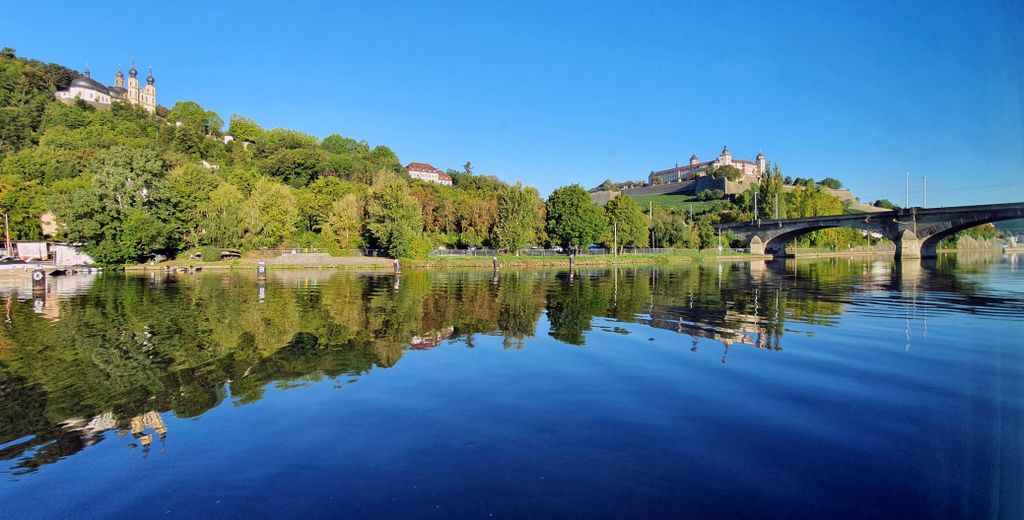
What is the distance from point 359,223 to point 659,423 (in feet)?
244

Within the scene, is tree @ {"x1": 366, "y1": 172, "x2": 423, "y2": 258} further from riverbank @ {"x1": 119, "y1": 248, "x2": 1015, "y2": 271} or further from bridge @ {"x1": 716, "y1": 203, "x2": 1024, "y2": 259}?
bridge @ {"x1": 716, "y1": 203, "x2": 1024, "y2": 259}

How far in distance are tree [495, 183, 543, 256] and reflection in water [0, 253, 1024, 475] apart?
44.6 metres

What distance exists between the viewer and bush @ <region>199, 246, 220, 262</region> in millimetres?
69062

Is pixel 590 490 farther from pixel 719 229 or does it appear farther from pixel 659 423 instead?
pixel 719 229

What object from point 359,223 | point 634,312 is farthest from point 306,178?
point 634,312

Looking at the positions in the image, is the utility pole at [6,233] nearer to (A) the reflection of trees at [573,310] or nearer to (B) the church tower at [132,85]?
(A) the reflection of trees at [573,310]

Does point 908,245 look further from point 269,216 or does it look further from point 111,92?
point 111,92

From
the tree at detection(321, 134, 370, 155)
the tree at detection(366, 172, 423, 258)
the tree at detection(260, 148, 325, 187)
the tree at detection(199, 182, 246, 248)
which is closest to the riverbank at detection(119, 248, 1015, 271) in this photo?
the tree at detection(366, 172, 423, 258)

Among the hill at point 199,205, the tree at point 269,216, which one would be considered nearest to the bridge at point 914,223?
the hill at point 199,205

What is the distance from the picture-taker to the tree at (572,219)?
8688 centimetres

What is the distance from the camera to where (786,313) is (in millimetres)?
23078

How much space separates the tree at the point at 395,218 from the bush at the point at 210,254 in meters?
18.6

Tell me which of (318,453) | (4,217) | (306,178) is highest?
(306,178)

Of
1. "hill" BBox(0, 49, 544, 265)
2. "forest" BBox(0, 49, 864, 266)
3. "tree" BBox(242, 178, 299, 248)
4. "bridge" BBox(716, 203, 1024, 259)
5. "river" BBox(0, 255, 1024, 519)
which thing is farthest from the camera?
"bridge" BBox(716, 203, 1024, 259)
